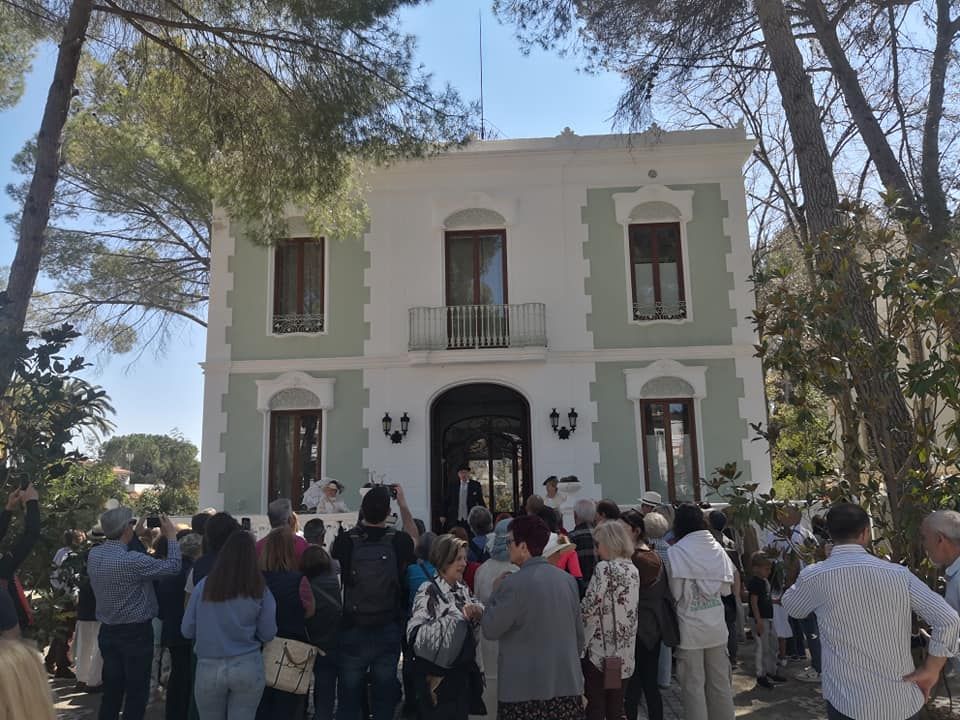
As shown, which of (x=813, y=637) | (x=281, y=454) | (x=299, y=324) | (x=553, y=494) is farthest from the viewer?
(x=299, y=324)

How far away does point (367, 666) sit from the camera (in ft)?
14.6

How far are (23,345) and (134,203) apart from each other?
40.4 feet

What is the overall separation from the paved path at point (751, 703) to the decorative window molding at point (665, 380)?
6.04 metres

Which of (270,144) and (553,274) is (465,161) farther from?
(270,144)

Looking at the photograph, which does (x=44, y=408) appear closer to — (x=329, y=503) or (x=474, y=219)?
(x=329, y=503)

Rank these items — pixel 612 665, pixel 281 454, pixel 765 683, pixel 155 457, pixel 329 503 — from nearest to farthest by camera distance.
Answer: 1. pixel 612 665
2. pixel 765 683
3. pixel 329 503
4. pixel 281 454
5. pixel 155 457

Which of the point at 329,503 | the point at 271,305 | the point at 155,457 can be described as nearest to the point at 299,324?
the point at 271,305

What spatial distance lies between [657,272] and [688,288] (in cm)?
63

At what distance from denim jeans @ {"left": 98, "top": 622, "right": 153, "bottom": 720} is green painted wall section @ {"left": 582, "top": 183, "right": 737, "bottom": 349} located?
940cm

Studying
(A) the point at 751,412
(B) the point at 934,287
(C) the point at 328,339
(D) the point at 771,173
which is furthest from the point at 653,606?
(D) the point at 771,173

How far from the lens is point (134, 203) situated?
51.9ft

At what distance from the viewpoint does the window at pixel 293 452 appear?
1295cm

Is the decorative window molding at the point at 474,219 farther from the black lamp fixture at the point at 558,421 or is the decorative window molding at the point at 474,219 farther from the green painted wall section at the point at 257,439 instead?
the black lamp fixture at the point at 558,421

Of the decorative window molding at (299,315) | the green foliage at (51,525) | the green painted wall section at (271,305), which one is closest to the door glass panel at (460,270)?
the green painted wall section at (271,305)
